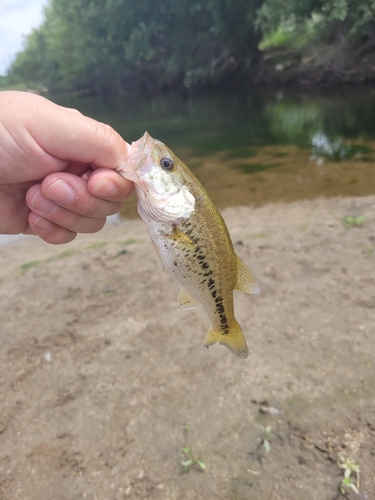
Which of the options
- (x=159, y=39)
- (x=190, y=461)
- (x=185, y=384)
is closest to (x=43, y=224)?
(x=185, y=384)

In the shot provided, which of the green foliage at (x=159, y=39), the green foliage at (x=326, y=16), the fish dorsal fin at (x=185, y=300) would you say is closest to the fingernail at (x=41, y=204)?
the fish dorsal fin at (x=185, y=300)

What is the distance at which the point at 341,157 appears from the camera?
11.6 m

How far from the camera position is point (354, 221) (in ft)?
22.3

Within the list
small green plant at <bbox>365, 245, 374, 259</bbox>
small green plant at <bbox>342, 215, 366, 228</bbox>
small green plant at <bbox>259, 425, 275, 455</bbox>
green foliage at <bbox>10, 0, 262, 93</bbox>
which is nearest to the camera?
small green plant at <bbox>259, 425, 275, 455</bbox>

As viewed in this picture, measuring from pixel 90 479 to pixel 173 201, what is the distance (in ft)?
8.51

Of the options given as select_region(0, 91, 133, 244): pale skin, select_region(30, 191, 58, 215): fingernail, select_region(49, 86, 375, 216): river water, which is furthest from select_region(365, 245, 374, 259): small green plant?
select_region(30, 191, 58, 215): fingernail

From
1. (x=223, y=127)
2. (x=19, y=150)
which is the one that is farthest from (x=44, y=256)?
(x=223, y=127)

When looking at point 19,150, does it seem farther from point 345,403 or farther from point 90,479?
point 345,403

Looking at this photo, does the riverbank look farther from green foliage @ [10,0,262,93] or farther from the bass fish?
the bass fish

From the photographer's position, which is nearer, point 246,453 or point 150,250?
point 246,453

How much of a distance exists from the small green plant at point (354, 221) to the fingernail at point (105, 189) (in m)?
5.52

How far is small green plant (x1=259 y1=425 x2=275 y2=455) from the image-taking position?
324 cm

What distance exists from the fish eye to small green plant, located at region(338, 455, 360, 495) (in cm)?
282

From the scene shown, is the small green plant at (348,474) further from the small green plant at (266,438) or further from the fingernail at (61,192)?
the fingernail at (61,192)
